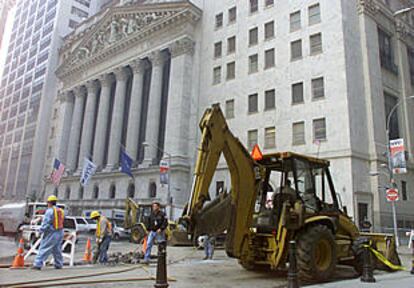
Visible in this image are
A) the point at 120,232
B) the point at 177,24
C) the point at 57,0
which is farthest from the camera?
the point at 57,0

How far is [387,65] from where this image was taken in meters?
32.6

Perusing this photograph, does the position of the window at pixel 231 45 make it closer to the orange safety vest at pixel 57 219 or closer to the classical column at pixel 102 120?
the classical column at pixel 102 120

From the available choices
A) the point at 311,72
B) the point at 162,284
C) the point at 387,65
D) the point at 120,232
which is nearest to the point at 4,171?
the point at 120,232

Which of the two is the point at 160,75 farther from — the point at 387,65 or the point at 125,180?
the point at 387,65

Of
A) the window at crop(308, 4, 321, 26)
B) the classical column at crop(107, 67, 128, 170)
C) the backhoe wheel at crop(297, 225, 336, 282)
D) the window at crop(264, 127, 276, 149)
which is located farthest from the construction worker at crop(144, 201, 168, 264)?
the classical column at crop(107, 67, 128, 170)

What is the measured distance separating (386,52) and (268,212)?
3021cm

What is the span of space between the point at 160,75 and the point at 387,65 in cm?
2423

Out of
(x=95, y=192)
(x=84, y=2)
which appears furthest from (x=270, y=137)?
(x=84, y=2)

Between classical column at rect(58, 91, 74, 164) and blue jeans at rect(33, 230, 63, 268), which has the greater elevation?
classical column at rect(58, 91, 74, 164)

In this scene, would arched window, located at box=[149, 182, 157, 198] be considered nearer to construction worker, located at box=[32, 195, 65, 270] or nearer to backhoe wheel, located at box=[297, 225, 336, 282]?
construction worker, located at box=[32, 195, 65, 270]

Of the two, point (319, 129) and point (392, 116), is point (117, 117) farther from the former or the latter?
point (392, 116)

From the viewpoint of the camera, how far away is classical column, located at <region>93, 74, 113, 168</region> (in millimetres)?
47625

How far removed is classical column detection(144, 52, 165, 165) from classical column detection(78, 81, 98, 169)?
13464 mm

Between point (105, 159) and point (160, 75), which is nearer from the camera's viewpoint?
point (160, 75)
